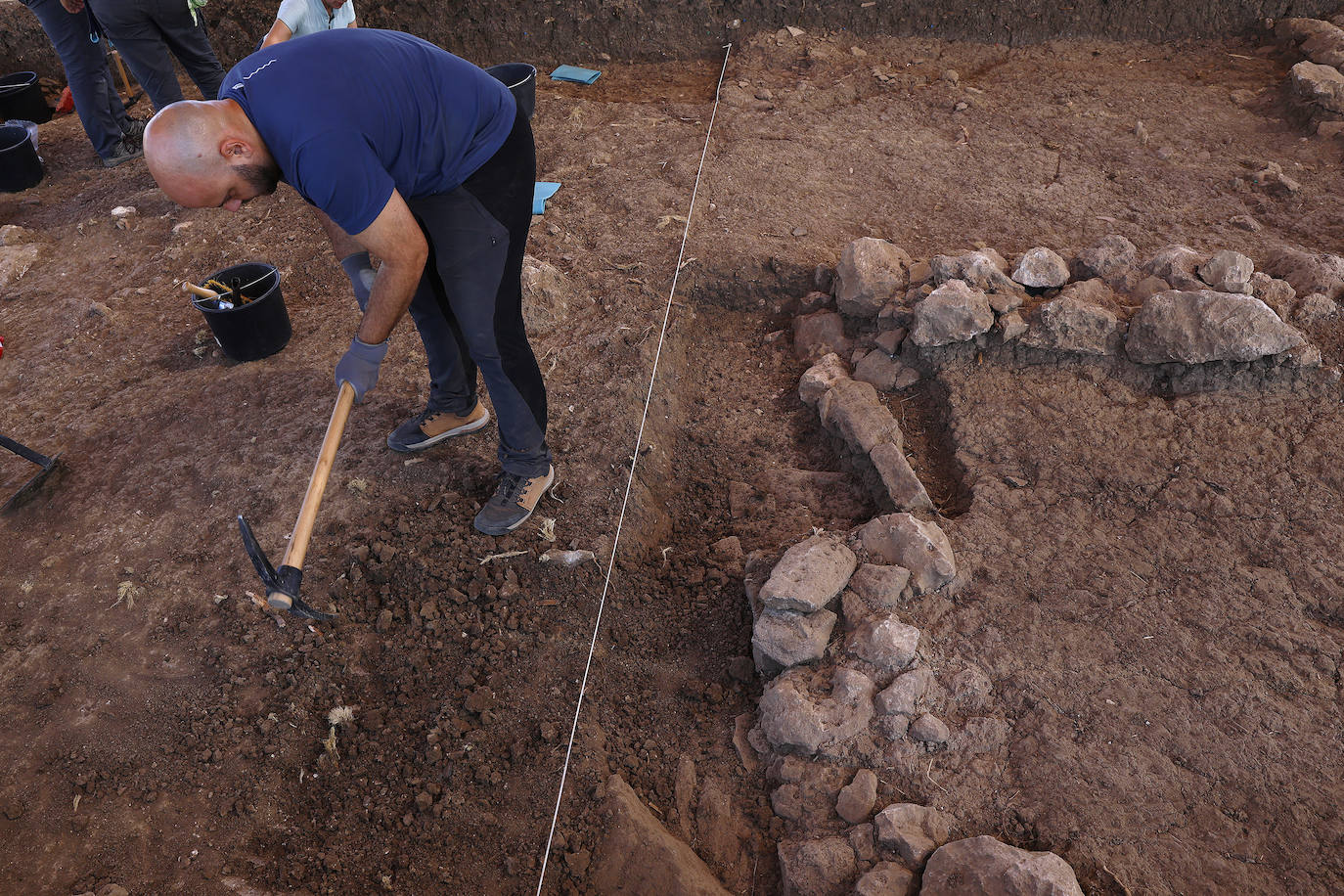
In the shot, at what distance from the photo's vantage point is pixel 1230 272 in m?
3.11

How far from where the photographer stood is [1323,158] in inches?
175

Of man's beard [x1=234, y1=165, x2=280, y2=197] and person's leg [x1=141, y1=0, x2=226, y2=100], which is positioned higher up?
man's beard [x1=234, y1=165, x2=280, y2=197]

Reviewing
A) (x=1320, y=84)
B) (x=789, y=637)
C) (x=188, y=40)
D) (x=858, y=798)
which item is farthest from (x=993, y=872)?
(x=188, y=40)

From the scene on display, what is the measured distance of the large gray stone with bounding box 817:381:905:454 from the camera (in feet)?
10.3

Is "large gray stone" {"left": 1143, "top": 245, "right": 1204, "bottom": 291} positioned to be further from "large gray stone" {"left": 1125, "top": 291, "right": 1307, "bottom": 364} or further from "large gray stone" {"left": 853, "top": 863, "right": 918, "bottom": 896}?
"large gray stone" {"left": 853, "top": 863, "right": 918, "bottom": 896}

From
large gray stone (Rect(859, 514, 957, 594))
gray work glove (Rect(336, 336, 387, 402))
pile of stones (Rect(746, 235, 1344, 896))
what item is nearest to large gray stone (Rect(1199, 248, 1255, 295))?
pile of stones (Rect(746, 235, 1344, 896))

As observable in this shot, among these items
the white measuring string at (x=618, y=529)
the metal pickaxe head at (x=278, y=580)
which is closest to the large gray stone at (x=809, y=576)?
the white measuring string at (x=618, y=529)

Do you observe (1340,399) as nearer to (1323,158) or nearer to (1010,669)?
(1010,669)

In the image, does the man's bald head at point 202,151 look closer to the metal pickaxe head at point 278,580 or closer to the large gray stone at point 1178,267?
the metal pickaxe head at point 278,580

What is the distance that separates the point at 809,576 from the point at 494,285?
51.1 inches

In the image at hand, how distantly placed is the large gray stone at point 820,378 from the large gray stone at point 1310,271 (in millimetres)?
1780

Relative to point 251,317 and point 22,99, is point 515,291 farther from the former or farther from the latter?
point 22,99

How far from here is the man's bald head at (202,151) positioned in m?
1.95

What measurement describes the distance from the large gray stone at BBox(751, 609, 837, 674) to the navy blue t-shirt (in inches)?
61.7
